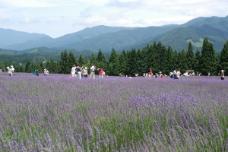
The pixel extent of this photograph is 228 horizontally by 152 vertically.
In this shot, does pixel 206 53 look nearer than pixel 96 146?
No

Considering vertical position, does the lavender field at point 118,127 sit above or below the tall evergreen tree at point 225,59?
below

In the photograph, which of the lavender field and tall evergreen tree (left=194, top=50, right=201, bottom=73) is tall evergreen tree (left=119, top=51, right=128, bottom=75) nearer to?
tall evergreen tree (left=194, top=50, right=201, bottom=73)

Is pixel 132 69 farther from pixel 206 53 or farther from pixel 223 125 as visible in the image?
pixel 223 125

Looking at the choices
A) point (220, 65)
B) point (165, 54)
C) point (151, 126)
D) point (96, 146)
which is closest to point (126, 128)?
point (151, 126)

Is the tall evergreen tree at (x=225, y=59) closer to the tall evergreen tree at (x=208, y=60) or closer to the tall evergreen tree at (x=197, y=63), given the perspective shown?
the tall evergreen tree at (x=208, y=60)

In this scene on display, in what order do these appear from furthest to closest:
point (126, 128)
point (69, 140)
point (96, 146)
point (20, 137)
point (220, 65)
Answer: point (220, 65)
point (126, 128)
point (20, 137)
point (69, 140)
point (96, 146)

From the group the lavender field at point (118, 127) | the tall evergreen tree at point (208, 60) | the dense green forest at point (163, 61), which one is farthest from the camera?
the dense green forest at point (163, 61)

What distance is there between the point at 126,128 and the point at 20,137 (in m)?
1.08

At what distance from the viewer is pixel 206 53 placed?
7825 cm

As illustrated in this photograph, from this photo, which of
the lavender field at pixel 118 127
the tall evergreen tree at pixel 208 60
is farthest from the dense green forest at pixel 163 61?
the lavender field at pixel 118 127

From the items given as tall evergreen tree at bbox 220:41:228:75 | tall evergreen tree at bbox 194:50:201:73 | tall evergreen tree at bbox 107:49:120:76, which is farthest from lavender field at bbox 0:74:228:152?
tall evergreen tree at bbox 107:49:120:76

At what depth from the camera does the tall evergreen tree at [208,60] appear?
77.3 meters

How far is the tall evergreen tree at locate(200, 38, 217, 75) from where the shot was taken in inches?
3044

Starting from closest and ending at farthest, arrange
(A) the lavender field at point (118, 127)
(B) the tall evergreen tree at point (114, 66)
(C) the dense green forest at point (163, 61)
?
Result: (A) the lavender field at point (118, 127), (C) the dense green forest at point (163, 61), (B) the tall evergreen tree at point (114, 66)
